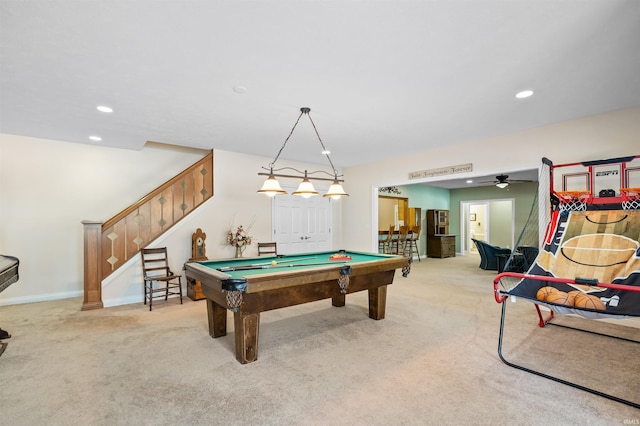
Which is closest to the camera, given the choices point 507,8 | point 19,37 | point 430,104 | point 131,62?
point 507,8

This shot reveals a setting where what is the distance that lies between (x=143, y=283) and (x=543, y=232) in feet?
20.3

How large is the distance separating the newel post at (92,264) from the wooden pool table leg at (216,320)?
2324 millimetres

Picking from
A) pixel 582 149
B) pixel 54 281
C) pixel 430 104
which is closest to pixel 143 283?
pixel 54 281

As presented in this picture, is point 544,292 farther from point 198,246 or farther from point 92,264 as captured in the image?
point 92,264

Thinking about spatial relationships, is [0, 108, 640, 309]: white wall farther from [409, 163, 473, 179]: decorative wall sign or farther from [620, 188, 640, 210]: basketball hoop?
[620, 188, 640, 210]: basketball hoop

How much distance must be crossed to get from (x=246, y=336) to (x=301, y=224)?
432 centimetres

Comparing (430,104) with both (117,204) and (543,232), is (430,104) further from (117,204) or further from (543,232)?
(117,204)

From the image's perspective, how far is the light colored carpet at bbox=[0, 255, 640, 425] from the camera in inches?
80.3

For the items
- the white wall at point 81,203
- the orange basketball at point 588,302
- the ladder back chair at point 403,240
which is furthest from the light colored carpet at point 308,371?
the ladder back chair at point 403,240

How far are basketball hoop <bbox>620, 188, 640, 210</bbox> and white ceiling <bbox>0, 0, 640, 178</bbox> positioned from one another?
1.06 metres

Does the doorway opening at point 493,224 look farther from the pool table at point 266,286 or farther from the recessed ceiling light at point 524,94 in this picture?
the pool table at point 266,286

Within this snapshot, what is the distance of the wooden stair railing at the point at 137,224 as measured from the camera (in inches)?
175

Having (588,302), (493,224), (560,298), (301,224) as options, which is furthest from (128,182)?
(493,224)

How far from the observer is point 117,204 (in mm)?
5641
